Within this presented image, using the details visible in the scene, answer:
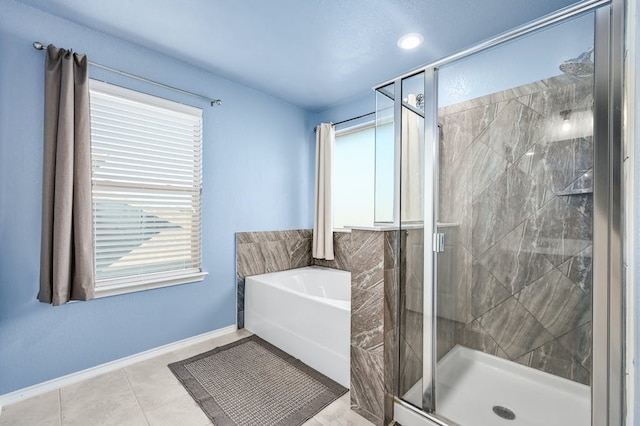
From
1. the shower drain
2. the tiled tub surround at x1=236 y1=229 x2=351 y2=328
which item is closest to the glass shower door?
the shower drain

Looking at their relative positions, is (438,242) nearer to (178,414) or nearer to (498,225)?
(498,225)

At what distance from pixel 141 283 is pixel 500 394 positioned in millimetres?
2635

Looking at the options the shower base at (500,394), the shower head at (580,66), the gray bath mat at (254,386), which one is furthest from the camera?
the gray bath mat at (254,386)

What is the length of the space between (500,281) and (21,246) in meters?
3.22

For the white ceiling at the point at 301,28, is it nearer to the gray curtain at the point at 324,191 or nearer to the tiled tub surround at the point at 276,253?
the gray curtain at the point at 324,191

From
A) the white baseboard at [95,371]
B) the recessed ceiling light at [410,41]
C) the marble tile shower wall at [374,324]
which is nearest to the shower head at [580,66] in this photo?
the recessed ceiling light at [410,41]

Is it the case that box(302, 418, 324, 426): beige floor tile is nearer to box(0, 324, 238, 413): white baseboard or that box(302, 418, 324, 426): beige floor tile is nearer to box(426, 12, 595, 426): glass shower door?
box(426, 12, 595, 426): glass shower door

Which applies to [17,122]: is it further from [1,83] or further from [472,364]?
[472,364]

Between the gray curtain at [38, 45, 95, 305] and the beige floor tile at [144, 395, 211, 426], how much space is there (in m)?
0.88

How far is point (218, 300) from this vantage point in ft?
8.58

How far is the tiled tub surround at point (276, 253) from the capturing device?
2777 mm

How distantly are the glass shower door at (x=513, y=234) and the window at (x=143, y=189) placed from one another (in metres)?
2.08

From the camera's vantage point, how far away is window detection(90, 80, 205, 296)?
6.56 ft

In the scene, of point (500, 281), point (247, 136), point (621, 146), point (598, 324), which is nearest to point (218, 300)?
point (247, 136)
